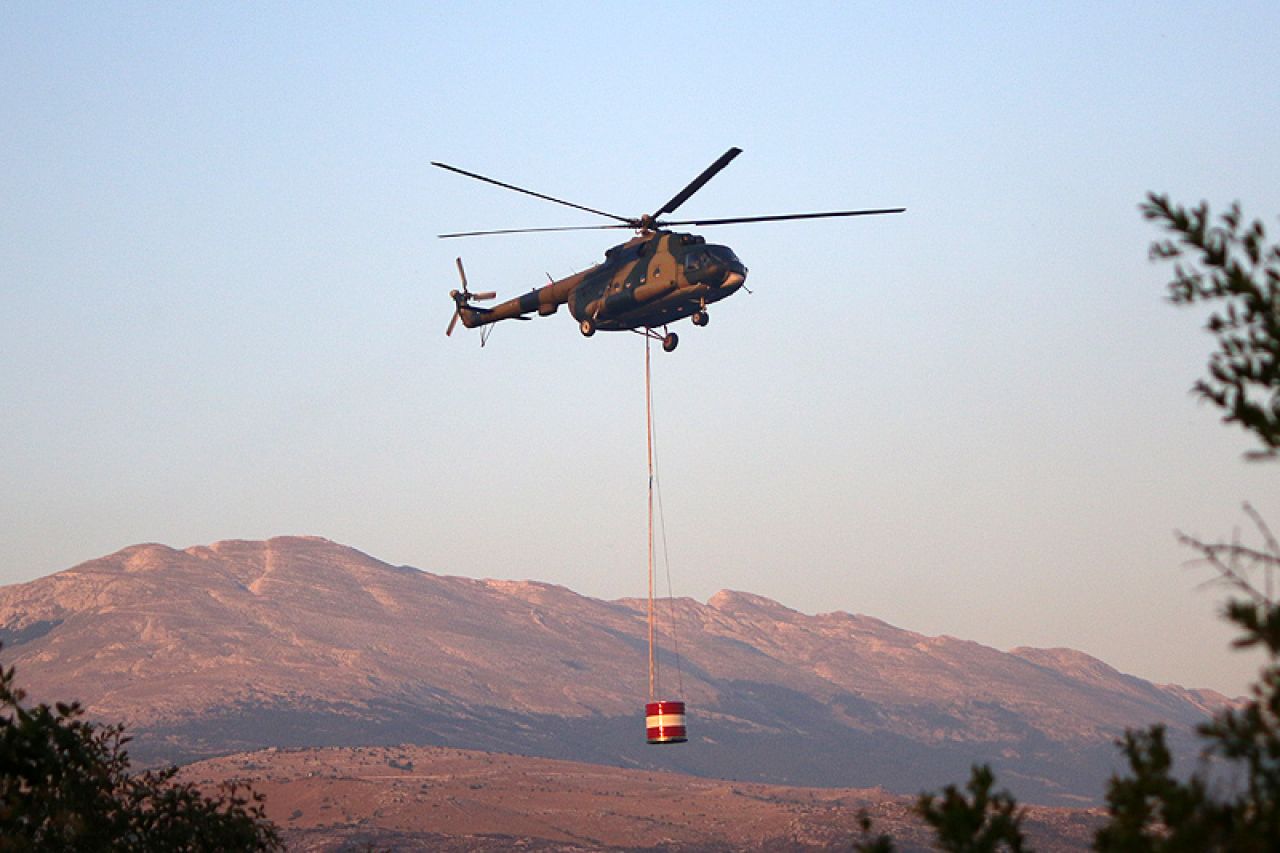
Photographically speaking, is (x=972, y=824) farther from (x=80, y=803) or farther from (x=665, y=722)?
(x=665, y=722)

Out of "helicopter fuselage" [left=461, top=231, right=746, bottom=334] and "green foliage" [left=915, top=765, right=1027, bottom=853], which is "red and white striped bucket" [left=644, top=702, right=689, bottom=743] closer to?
"helicopter fuselage" [left=461, top=231, right=746, bottom=334]

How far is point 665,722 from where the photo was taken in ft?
118

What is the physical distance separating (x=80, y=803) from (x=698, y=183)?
75.2 ft

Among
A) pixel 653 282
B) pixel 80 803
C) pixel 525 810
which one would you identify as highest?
pixel 653 282

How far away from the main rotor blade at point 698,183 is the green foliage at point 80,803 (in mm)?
19634

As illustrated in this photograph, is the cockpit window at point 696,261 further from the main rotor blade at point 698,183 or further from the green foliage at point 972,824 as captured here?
the green foliage at point 972,824

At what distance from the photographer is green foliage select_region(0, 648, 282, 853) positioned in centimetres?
1870

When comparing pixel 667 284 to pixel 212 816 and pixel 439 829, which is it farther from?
pixel 439 829

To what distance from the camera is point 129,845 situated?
21000 mm

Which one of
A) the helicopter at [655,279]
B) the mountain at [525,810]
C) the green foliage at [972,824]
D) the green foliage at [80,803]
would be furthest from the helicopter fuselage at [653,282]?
the mountain at [525,810]

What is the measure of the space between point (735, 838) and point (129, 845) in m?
123

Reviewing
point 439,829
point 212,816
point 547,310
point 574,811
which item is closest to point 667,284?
point 547,310

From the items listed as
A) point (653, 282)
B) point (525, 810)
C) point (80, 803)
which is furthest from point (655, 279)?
point (525, 810)

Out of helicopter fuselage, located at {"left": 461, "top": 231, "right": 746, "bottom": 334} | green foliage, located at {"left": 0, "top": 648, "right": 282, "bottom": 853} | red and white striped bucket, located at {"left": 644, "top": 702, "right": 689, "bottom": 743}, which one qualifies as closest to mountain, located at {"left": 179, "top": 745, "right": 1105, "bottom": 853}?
helicopter fuselage, located at {"left": 461, "top": 231, "right": 746, "bottom": 334}
